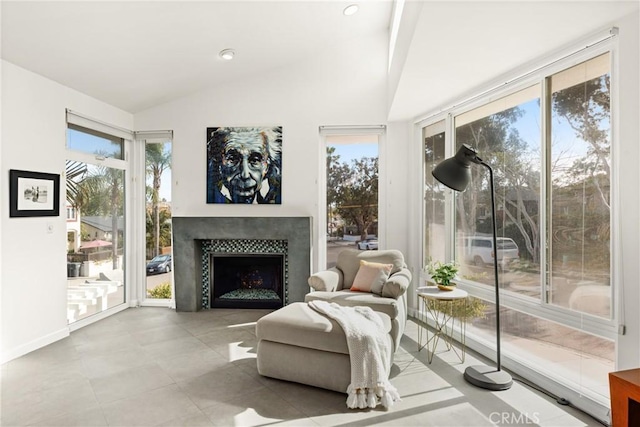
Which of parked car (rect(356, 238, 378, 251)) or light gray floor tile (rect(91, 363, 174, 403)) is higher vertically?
parked car (rect(356, 238, 378, 251))

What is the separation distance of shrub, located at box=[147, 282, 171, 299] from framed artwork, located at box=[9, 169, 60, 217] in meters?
1.67

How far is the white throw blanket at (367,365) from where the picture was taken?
90.8 inches

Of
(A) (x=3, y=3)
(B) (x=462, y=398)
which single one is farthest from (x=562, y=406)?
(A) (x=3, y=3)

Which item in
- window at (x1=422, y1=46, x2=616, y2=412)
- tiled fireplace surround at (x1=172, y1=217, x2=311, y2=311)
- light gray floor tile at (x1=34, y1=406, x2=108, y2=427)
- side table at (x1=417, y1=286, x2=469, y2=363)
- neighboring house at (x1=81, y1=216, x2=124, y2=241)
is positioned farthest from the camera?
tiled fireplace surround at (x1=172, y1=217, x2=311, y2=311)

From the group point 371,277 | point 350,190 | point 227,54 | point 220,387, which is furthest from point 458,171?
point 227,54

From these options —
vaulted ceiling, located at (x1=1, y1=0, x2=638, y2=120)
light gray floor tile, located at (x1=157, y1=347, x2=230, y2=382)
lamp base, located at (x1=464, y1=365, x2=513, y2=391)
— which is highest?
vaulted ceiling, located at (x1=1, y1=0, x2=638, y2=120)

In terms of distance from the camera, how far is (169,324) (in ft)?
13.3

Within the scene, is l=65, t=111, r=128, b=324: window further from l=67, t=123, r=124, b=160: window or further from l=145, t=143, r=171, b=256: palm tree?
l=145, t=143, r=171, b=256: palm tree

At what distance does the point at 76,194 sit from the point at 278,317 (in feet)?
9.28

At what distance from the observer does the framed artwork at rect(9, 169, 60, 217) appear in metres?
3.10

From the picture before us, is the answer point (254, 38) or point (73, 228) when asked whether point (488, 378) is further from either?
point (73, 228)

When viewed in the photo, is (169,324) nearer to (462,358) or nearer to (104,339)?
(104,339)

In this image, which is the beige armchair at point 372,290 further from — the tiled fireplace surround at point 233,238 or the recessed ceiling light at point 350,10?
the recessed ceiling light at point 350,10

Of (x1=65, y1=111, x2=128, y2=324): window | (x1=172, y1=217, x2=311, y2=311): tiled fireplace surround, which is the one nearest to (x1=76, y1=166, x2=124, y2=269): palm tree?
(x1=65, y1=111, x2=128, y2=324): window
